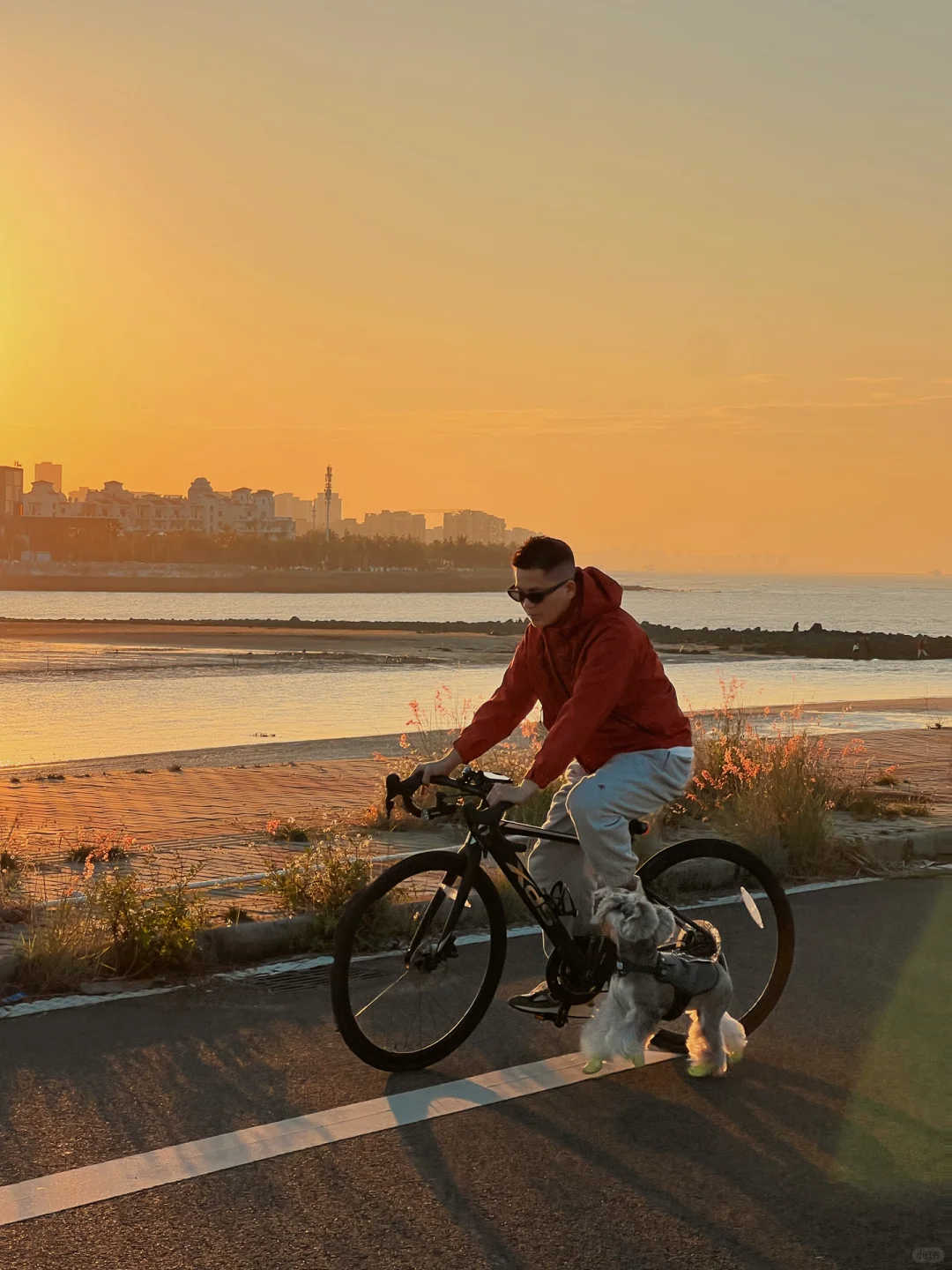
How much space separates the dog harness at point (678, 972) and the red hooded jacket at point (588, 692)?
0.72 metres

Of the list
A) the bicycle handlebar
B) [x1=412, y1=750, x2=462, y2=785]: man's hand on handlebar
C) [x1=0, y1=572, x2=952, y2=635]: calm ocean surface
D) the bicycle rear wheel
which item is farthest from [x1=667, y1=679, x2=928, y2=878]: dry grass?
[x1=0, y1=572, x2=952, y2=635]: calm ocean surface

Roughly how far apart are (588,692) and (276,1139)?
182 cm

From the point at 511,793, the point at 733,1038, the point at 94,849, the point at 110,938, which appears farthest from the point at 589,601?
the point at 94,849

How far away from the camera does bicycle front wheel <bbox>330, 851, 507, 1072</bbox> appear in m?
5.25

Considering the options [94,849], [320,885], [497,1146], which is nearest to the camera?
[497,1146]

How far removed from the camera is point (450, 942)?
18.0 ft

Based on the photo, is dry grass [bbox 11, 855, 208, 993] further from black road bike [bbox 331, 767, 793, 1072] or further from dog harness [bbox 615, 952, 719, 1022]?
dog harness [bbox 615, 952, 719, 1022]

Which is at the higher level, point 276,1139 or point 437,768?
point 437,768

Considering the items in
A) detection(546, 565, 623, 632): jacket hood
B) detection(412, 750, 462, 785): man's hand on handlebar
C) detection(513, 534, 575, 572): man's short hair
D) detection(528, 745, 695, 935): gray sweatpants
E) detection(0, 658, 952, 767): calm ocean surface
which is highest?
detection(513, 534, 575, 572): man's short hair

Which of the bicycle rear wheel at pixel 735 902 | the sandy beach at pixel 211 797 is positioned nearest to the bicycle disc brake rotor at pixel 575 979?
the bicycle rear wheel at pixel 735 902

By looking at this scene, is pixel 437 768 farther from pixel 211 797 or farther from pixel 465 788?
pixel 211 797

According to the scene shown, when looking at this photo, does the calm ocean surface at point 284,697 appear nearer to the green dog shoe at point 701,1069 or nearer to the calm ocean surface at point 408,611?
the green dog shoe at point 701,1069

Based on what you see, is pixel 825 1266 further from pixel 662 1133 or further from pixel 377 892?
pixel 377 892

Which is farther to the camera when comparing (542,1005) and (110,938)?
(110,938)
